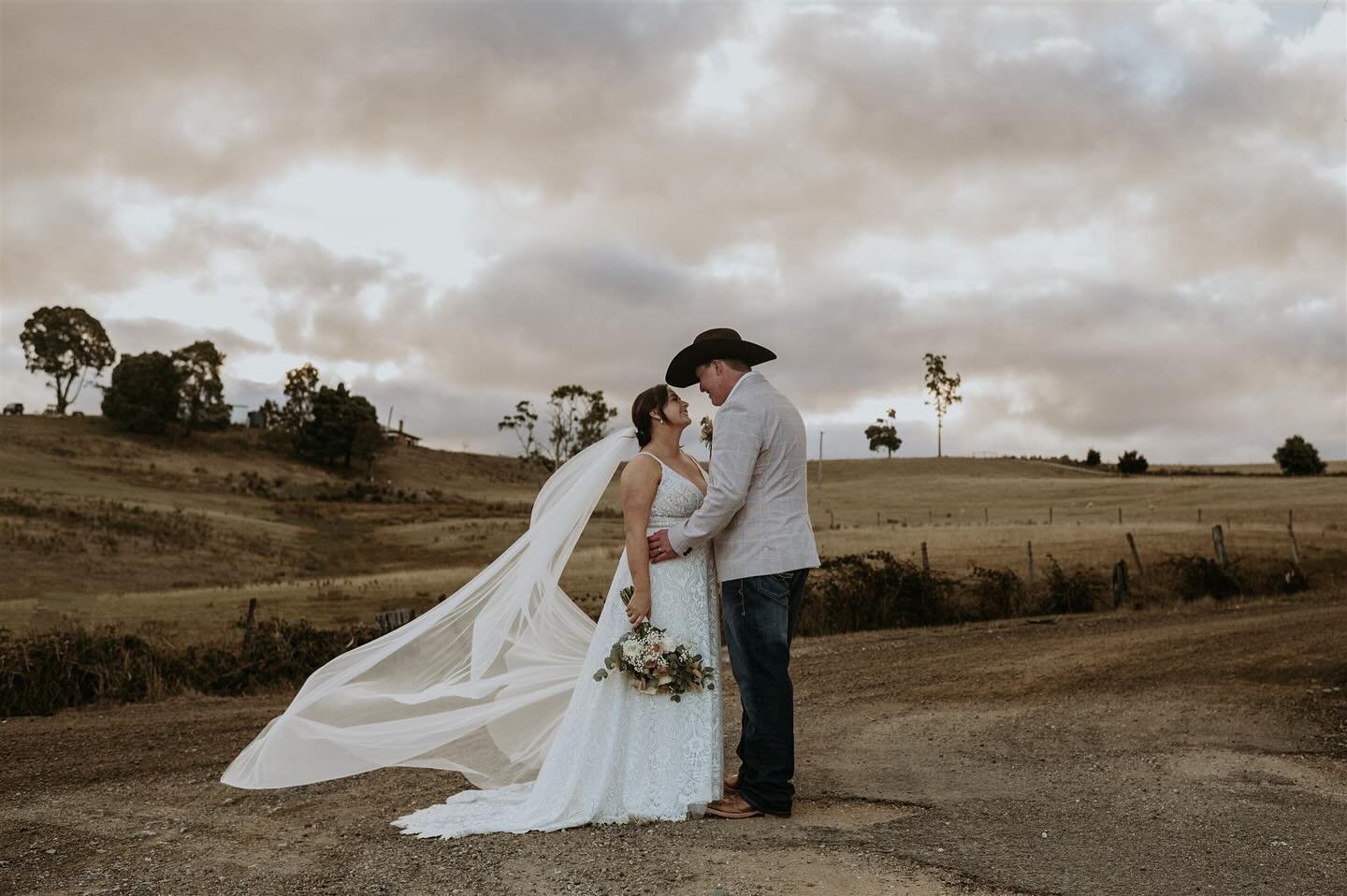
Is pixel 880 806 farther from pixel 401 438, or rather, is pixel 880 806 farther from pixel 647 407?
pixel 401 438

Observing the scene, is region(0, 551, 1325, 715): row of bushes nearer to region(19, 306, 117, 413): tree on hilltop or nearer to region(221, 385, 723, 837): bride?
region(221, 385, 723, 837): bride

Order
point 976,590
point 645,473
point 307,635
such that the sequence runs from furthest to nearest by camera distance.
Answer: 1. point 976,590
2. point 307,635
3. point 645,473

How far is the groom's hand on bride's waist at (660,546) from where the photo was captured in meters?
6.69

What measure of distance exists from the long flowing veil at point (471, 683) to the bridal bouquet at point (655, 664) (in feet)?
2.98

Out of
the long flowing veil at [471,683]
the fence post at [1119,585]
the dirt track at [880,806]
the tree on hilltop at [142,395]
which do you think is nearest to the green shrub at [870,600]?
the fence post at [1119,585]

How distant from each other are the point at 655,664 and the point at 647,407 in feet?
5.17

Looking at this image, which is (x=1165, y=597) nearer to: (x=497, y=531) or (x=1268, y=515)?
(x=1268, y=515)

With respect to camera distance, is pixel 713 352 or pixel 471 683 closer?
pixel 713 352

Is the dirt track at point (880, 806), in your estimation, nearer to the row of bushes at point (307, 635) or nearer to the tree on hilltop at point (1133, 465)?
the row of bushes at point (307, 635)

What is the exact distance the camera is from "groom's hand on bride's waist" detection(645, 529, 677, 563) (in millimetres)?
6688

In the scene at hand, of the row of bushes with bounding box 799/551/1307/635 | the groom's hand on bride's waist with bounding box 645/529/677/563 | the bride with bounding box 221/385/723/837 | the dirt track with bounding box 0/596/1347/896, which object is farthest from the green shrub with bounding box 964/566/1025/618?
the groom's hand on bride's waist with bounding box 645/529/677/563

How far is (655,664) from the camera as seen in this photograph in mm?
6629

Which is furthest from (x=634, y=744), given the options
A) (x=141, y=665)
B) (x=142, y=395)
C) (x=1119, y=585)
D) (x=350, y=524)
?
(x=142, y=395)

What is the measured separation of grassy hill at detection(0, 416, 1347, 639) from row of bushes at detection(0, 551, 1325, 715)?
4681 millimetres
